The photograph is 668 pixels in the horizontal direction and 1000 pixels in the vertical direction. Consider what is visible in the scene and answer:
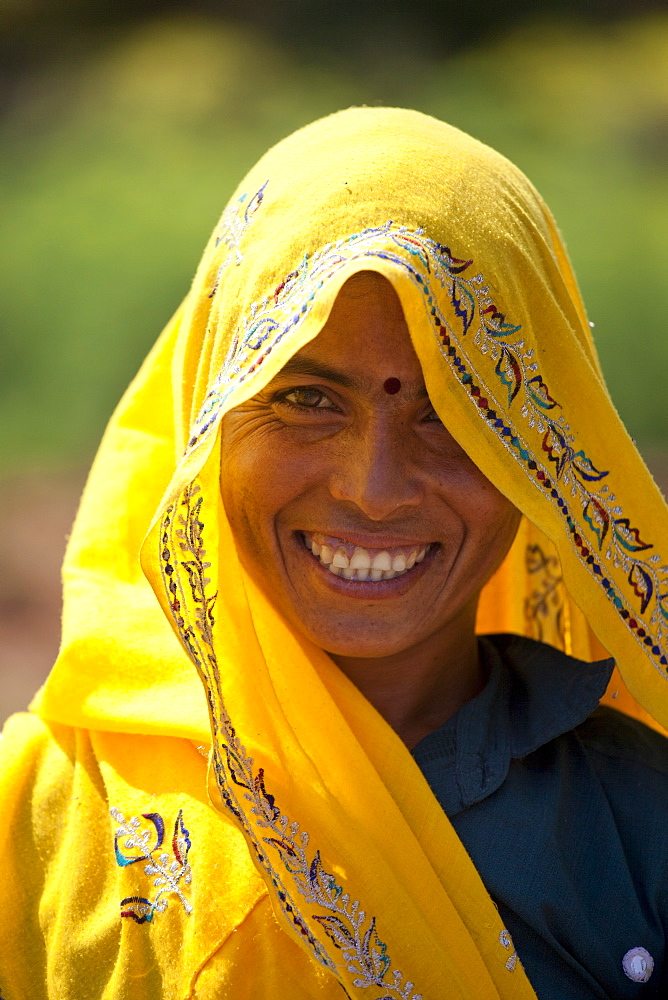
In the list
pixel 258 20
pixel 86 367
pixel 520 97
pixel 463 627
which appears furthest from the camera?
pixel 258 20

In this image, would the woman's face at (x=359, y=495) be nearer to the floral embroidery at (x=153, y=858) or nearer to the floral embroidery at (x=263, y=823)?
the floral embroidery at (x=263, y=823)

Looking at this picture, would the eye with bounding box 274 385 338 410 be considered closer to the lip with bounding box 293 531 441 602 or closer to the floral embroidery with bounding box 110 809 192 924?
the lip with bounding box 293 531 441 602

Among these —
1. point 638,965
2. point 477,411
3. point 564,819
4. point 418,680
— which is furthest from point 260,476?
point 638,965

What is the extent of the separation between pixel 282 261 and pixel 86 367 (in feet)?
20.7

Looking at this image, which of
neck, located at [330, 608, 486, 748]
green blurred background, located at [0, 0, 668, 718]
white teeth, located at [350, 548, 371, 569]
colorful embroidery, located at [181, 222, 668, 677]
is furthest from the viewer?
green blurred background, located at [0, 0, 668, 718]

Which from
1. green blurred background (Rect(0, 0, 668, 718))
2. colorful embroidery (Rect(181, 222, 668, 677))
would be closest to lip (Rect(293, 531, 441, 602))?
colorful embroidery (Rect(181, 222, 668, 677))

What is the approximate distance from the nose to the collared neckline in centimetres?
42

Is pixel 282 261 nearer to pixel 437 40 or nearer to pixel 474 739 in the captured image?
pixel 474 739

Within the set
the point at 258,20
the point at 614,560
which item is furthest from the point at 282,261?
the point at 258,20

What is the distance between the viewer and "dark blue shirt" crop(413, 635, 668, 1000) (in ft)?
5.89

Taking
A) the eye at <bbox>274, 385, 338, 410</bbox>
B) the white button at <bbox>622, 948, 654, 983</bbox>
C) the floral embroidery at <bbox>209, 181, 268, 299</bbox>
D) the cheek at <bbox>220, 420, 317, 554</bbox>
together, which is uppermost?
the floral embroidery at <bbox>209, 181, 268, 299</bbox>

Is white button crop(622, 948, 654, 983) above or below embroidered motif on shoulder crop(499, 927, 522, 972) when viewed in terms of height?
below

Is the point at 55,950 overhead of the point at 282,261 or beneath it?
beneath

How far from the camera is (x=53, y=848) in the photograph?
1876 mm
